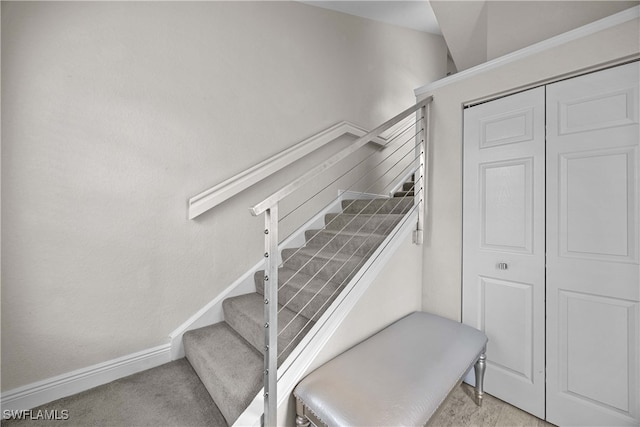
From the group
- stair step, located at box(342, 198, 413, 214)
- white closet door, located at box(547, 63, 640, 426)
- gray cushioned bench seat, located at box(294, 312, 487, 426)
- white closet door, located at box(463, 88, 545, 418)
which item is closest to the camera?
gray cushioned bench seat, located at box(294, 312, 487, 426)

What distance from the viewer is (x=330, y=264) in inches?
74.0

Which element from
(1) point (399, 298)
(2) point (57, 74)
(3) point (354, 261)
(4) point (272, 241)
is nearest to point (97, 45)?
(2) point (57, 74)

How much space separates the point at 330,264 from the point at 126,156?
1.44 metres

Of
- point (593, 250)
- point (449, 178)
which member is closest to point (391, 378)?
point (593, 250)

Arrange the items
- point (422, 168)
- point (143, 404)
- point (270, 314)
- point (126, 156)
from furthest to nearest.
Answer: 1. point (422, 168)
2. point (126, 156)
3. point (143, 404)
4. point (270, 314)

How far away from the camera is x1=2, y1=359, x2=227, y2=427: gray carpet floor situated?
4.24 ft

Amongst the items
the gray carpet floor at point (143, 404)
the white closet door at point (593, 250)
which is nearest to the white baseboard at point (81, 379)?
the gray carpet floor at point (143, 404)

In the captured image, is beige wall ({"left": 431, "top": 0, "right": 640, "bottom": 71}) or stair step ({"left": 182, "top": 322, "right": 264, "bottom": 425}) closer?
stair step ({"left": 182, "top": 322, "right": 264, "bottom": 425})

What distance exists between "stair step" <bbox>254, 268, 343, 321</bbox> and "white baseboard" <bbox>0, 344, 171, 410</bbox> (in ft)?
2.55

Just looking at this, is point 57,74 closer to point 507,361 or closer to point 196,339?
point 196,339

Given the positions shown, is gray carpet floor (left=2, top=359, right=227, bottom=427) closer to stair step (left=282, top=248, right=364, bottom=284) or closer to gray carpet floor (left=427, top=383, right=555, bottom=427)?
stair step (left=282, top=248, right=364, bottom=284)

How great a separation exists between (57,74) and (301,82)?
5.48 feet

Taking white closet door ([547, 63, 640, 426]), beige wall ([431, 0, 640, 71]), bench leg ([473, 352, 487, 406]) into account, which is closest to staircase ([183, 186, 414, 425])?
bench leg ([473, 352, 487, 406])

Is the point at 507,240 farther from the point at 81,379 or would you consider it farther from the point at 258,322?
the point at 81,379
